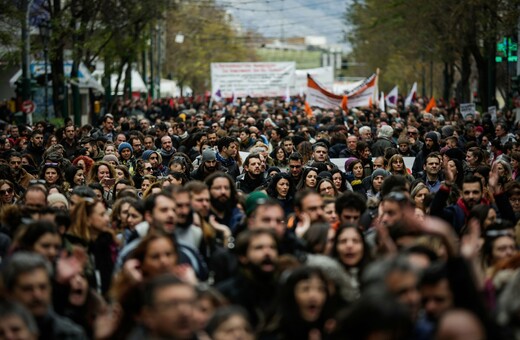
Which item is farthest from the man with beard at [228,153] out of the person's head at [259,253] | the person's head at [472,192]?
the person's head at [259,253]

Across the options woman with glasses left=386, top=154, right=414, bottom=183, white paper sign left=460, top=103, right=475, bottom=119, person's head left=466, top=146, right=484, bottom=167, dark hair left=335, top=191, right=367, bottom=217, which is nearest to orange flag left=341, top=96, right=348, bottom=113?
white paper sign left=460, top=103, right=475, bottom=119

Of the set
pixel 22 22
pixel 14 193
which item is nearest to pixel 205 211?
pixel 14 193

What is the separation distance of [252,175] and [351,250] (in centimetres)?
783

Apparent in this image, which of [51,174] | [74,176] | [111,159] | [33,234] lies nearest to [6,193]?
[51,174]

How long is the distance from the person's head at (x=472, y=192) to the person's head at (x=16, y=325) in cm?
665

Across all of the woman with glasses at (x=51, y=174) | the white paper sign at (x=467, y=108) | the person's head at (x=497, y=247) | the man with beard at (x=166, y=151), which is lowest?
the white paper sign at (x=467, y=108)

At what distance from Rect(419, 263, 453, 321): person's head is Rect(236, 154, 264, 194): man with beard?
370 inches

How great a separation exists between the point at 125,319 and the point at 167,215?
2.45 metres

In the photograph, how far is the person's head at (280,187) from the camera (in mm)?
15359

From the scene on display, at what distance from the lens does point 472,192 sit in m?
13.4

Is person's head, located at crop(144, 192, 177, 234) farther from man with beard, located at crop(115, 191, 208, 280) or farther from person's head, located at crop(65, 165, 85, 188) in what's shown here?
person's head, located at crop(65, 165, 85, 188)

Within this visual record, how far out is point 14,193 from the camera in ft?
53.8

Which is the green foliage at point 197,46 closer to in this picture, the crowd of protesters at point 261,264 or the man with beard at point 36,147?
the man with beard at point 36,147

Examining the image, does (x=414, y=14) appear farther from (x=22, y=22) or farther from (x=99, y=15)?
(x=22, y=22)
